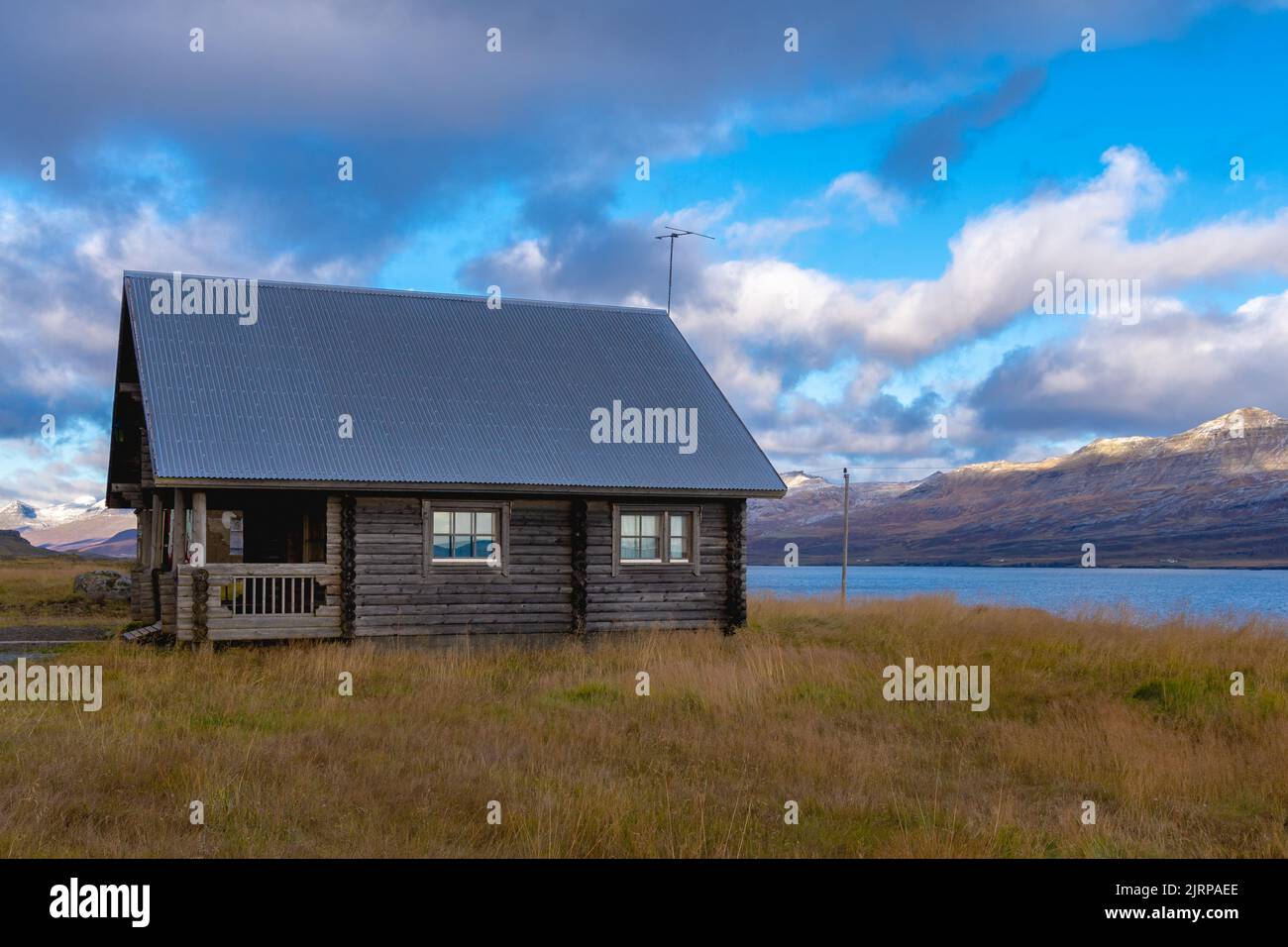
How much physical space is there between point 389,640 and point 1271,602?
52.1 m

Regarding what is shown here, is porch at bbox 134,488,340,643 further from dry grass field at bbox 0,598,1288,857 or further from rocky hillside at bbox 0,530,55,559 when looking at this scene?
A: rocky hillside at bbox 0,530,55,559

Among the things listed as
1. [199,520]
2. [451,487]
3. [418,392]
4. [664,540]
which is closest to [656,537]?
[664,540]

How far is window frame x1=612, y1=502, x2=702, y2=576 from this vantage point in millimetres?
20750

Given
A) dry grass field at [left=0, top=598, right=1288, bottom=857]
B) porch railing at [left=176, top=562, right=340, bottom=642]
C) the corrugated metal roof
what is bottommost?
dry grass field at [left=0, top=598, right=1288, bottom=857]

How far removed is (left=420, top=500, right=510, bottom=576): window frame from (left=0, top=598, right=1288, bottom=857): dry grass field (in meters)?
2.01

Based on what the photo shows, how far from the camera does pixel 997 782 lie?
10109 millimetres

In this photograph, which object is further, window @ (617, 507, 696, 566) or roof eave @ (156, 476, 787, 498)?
window @ (617, 507, 696, 566)

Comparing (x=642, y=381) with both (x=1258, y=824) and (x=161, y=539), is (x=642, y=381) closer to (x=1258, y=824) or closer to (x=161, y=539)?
(x=161, y=539)

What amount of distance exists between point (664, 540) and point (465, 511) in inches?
159

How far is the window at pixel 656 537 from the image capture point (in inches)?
829

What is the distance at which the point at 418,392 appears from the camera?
69.1 ft

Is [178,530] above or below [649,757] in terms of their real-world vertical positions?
above

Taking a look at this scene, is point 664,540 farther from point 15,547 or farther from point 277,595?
point 15,547

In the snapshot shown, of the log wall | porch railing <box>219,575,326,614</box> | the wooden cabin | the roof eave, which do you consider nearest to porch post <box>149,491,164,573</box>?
the wooden cabin
